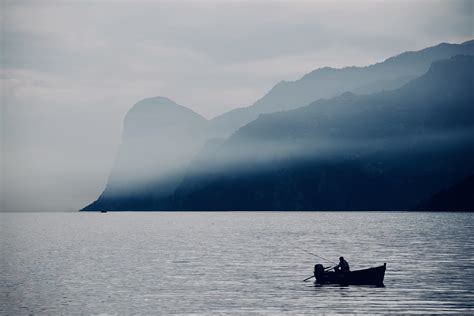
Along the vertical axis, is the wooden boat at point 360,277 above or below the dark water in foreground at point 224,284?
above

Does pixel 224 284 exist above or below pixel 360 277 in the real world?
below

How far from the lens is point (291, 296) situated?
2437 inches

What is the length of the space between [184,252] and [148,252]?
23.3 ft

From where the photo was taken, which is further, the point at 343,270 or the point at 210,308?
the point at 343,270

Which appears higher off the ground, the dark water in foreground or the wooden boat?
the wooden boat

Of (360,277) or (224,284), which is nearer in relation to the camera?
(360,277)

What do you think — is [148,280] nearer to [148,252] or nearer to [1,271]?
[1,271]

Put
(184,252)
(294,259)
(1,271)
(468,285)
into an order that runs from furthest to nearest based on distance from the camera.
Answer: (184,252), (294,259), (1,271), (468,285)

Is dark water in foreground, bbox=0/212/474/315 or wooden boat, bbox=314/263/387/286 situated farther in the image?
wooden boat, bbox=314/263/387/286

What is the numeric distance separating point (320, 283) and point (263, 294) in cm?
882

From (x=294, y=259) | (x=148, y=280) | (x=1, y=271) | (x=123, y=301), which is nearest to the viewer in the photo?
(x=123, y=301)

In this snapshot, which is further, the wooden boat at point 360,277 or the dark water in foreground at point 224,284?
the wooden boat at point 360,277

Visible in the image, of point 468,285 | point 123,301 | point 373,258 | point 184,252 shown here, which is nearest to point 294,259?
point 373,258

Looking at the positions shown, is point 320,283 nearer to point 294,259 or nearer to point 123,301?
point 123,301
